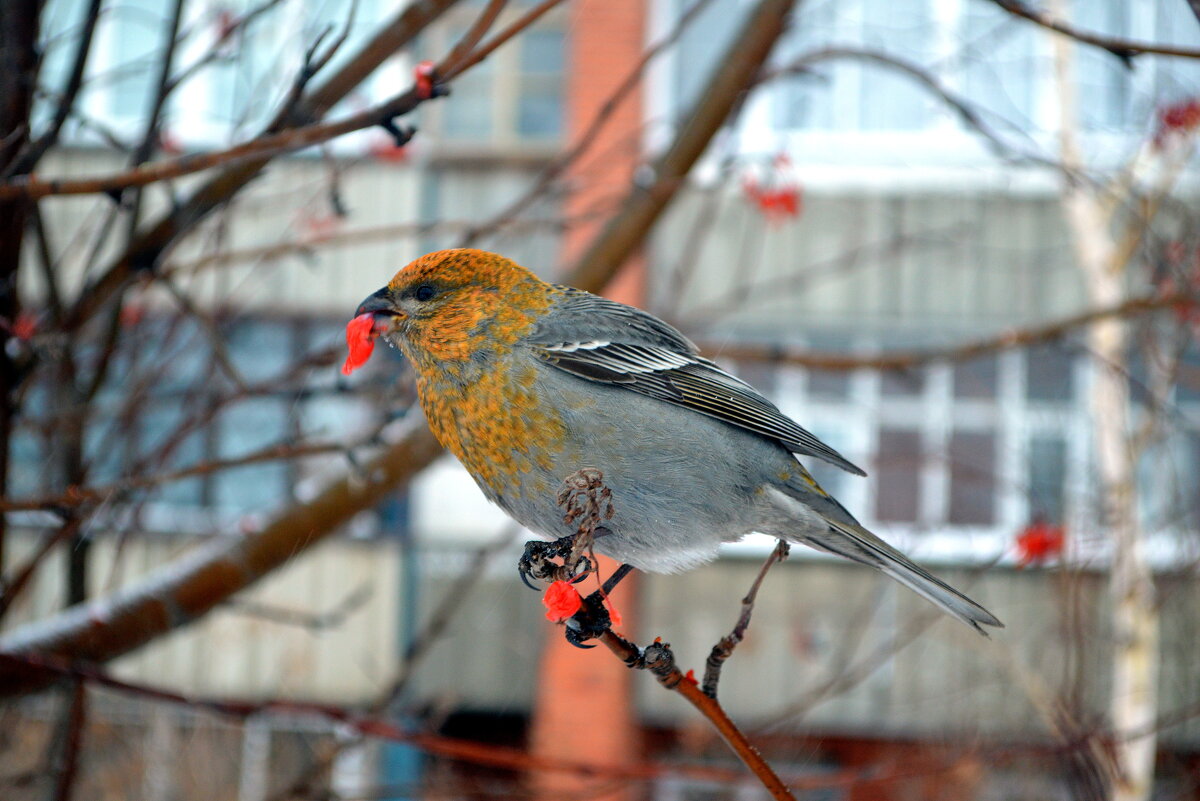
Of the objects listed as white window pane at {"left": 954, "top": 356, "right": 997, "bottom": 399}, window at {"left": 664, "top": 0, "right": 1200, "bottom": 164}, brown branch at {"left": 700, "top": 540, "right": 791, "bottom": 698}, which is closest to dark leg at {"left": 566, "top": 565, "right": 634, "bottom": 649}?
brown branch at {"left": 700, "top": 540, "right": 791, "bottom": 698}

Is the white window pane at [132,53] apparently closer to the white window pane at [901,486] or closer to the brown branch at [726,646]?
the white window pane at [901,486]

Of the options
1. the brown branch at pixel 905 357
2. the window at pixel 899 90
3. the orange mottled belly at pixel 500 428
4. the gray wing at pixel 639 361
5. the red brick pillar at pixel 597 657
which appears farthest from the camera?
the red brick pillar at pixel 597 657

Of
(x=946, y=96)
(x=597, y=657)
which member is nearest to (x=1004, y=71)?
(x=597, y=657)

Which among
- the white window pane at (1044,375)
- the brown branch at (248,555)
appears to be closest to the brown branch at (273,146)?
the brown branch at (248,555)

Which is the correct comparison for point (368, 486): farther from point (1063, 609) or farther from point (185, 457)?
point (185, 457)

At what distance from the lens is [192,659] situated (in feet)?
28.1

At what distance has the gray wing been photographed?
157 cm

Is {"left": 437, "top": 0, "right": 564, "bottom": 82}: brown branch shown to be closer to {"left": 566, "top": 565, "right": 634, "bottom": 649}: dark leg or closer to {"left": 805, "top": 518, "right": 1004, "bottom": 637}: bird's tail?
A: {"left": 566, "top": 565, "right": 634, "bottom": 649}: dark leg

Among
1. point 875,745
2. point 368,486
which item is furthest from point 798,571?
point 368,486

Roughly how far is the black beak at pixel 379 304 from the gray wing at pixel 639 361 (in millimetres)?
211

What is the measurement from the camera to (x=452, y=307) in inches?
60.3

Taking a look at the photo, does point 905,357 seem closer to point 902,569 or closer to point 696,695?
point 902,569

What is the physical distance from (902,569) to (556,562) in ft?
1.53

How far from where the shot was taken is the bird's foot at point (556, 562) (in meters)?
1.15
